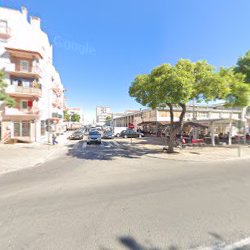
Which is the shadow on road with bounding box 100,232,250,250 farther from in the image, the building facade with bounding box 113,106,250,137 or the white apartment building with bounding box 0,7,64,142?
the building facade with bounding box 113,106,250,137

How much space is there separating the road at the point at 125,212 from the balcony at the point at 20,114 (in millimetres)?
17268

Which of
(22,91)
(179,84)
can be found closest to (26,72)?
(22,91)

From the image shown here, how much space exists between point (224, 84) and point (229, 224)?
10.9 meters

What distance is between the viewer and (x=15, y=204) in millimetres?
5543

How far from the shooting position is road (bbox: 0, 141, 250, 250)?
12.3 feet

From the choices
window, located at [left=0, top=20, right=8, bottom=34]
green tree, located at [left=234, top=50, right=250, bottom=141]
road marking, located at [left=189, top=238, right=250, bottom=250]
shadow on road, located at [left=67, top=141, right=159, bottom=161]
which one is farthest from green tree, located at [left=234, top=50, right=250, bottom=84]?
window, located at [left=0, top=20, right=8, bottom=34]

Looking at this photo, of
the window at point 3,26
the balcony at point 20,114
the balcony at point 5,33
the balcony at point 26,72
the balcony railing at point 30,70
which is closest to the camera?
the balcony at point 5,33

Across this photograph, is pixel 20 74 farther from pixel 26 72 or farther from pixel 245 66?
pixel 245 66

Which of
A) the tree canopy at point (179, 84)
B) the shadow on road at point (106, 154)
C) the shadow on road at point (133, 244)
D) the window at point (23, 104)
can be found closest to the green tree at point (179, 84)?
the tree canopy at point (179, 84)

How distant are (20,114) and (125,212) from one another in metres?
23.3

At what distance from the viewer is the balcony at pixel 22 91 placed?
22828 millimetres

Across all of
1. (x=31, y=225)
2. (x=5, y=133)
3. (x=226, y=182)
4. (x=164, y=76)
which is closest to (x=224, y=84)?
(x=164, y=76)

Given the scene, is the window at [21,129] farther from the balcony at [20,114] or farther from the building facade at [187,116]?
the building facade at [187,116]

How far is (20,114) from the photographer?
934 inches
